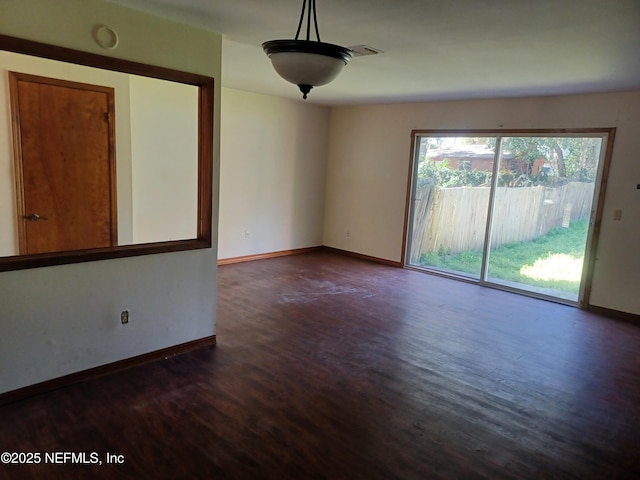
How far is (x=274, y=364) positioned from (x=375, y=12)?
246 cm

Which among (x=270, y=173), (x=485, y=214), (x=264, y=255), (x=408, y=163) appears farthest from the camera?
(x=264, y=255)

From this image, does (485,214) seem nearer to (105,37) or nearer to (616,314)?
(616,314)

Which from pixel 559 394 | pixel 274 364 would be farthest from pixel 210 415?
pixel 559 394

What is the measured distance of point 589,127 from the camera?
478 cm

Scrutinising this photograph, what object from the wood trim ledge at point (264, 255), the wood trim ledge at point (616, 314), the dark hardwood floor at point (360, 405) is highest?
the wood trim ledge at point (264, 255)

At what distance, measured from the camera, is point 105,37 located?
8.70ft

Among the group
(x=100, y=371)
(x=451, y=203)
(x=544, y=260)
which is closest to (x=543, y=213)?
(x=544, y=260)

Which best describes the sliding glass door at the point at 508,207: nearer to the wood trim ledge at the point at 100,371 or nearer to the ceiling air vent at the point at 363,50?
the ceiling air vent at the point at 363,50

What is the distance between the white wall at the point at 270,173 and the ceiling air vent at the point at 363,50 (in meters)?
2.78

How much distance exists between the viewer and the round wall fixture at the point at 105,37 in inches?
103

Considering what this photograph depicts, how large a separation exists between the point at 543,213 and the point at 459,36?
3.15 metres

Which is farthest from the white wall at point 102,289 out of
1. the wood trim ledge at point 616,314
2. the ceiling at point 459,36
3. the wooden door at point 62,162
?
the wood trim ledge at point 616,314

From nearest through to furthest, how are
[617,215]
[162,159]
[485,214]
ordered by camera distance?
[617,215], [162,159], [485,214]

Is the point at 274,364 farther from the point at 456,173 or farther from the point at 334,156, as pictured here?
the point at 334,156
